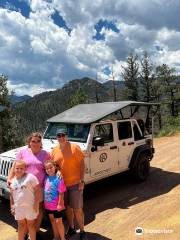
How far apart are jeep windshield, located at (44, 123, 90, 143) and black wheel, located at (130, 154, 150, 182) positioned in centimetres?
207

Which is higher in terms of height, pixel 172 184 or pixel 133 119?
pixel 133 119

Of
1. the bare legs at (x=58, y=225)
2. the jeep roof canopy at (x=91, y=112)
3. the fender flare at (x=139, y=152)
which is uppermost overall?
the jeep roof canopy at (x=91, y=112)

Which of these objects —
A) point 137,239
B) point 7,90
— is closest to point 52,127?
point 137,239

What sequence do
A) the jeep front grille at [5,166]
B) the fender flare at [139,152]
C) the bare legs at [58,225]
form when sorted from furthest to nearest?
1. the fender flare at [139,152]
2. the jeep front grille at [5,166]
3. the bare legs at [58,225]

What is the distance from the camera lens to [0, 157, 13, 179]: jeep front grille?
7535 millimetres

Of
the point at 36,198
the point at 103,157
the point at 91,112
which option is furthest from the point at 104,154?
the point at 36,198

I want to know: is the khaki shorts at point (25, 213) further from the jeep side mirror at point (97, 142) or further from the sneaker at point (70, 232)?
the jeep side mirror at point (97, 142)

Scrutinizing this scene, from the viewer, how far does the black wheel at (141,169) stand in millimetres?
9578

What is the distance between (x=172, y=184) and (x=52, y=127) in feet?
12.4

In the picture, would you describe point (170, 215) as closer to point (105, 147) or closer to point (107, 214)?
point (107, 214)

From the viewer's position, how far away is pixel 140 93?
47.3 meters
